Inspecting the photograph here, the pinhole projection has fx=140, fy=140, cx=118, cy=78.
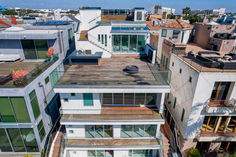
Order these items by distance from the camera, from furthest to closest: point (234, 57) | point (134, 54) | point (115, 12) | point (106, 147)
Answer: point (115, 12) → point (134, 54) → point (234, 57) → point (106, 147)

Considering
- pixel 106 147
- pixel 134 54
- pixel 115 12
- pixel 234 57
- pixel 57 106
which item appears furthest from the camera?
pixel 115 12

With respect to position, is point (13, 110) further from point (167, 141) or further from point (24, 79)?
point (167, 141)

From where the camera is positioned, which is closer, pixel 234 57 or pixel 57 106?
pixel 234 57

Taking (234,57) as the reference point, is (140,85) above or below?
below

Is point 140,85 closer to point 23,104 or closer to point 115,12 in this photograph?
point 23,104

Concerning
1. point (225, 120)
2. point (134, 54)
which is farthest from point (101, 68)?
point (225, 120)

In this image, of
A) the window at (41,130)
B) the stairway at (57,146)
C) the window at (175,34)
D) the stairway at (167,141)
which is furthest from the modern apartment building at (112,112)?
the window at (175,34)
